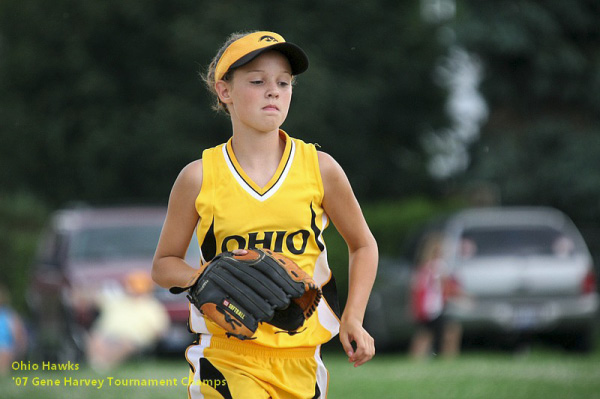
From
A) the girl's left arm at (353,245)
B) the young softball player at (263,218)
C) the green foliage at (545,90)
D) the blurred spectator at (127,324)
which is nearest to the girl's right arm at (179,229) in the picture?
the young softball player at (263,218)

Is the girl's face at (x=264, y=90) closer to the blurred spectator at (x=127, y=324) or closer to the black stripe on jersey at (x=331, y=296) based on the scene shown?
the black stripe on jersey at (x=331, y=296)

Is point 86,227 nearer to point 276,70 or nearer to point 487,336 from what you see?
point 487,336

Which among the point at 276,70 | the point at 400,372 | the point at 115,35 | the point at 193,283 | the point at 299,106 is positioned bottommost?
the point at 400,372

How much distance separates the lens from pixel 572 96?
21.7m

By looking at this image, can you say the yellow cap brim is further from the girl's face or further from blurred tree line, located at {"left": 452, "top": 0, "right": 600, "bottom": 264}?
blurred tree line, located at {"left": 452, "top": 0, "right": 600, "bottom": 264}

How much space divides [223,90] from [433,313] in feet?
29.0

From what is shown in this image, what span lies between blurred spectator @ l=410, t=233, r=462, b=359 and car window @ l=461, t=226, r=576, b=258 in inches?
17.7

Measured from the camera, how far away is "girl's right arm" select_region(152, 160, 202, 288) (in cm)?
395

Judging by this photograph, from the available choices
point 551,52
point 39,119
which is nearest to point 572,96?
point 551,52

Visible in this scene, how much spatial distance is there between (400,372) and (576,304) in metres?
3.97

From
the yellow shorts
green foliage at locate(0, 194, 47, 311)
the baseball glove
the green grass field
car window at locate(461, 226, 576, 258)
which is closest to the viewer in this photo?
the baseball glove

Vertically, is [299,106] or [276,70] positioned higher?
[299,106]

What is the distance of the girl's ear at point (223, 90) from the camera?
4074mm

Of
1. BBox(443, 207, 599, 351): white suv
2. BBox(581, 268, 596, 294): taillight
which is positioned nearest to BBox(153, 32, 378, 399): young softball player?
BBox(443, 207, 599, 351): white suv
